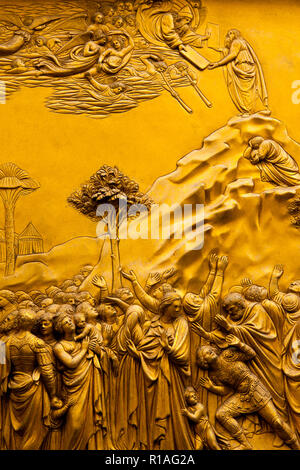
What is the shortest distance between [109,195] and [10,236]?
1103 millimetres

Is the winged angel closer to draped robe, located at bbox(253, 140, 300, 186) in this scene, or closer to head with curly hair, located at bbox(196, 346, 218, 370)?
draped robe, located at bbox(253, 140, 300, 186)

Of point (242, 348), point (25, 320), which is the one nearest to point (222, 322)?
point (242, 348)

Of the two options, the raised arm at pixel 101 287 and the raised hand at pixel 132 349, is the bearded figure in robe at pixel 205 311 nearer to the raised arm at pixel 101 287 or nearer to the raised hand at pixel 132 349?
the raised hand at pixel 132 349

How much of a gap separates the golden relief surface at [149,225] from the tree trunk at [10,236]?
0.02 metres

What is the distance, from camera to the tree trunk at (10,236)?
9.79 meters

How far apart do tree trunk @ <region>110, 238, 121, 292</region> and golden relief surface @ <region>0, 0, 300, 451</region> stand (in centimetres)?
1

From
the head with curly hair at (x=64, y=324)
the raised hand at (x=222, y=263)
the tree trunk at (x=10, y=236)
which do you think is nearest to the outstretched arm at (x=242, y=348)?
the raised hand at (x=222, y=263)

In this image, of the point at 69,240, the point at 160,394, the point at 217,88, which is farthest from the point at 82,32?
the point at 160,394

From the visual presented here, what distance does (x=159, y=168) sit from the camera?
33.3 feet

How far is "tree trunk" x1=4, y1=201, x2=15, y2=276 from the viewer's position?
9.79 metres

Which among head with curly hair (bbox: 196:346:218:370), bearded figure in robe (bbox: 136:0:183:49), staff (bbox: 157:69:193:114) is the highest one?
bearded figure in robe (bbox: 136:0:183:49)

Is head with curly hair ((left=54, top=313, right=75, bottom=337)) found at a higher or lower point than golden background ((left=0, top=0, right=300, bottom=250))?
lower

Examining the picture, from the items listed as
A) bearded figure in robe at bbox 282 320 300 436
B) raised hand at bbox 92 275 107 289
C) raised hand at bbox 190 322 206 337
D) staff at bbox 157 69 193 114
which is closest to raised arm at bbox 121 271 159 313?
raised hand at bbox 92 275 107 289
